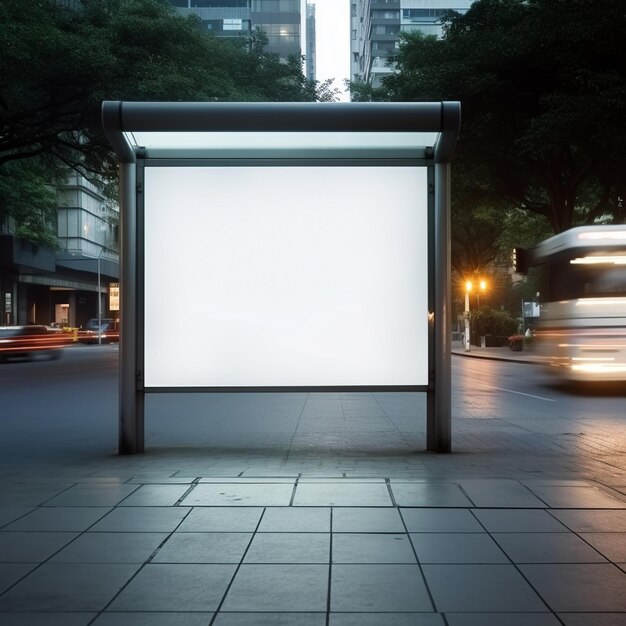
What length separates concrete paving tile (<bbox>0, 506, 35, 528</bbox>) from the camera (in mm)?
5418

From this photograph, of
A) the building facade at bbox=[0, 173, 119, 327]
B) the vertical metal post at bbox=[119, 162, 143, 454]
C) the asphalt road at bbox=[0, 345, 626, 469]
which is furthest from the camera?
the building facade at bbox=[0, 173, 119, 327]

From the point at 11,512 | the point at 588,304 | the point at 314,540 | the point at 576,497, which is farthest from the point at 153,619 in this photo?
the point at 588,304

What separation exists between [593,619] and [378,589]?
97 centimetres

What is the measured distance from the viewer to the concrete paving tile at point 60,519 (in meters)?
5.22

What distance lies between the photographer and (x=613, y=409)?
1395 centimetres

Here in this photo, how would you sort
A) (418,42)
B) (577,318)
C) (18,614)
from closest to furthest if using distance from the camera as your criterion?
(18,614) < (577,318) < (418,42)

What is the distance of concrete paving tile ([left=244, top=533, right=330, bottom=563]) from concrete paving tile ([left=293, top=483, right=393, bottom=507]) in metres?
0.86

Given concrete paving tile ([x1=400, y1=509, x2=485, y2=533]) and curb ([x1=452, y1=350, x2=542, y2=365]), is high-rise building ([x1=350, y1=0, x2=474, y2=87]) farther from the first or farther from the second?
concrete paving tile ([x1=400, y1=509, x2=485, y2=533])

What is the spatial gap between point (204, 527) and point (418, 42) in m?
28.2

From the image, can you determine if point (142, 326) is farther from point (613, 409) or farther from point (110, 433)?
point (613, 409)

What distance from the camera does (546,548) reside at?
471 cm

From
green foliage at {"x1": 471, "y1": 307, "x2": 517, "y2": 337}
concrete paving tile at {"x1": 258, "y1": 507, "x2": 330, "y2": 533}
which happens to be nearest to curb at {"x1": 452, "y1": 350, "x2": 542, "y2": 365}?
green foliage at {"x1": 471, "y1": 307, "x2": 517, "y2": 337}

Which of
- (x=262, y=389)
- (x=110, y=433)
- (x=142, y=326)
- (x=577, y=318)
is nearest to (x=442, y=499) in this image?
(x=262, y=389)

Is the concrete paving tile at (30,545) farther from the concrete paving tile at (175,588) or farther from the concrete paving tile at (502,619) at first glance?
the concrete paving tile at (502,619)
